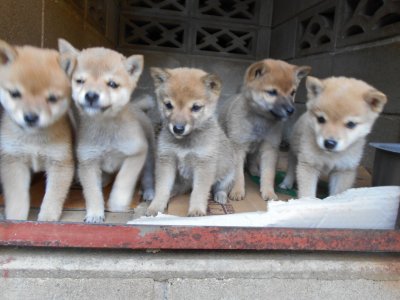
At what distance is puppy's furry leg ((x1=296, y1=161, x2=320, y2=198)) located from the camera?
10.3 ft

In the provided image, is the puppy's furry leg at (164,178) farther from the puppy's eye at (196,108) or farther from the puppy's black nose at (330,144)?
the puppy's black nose at (330,144)

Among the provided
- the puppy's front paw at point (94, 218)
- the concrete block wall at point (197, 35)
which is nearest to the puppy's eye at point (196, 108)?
the puppy's front paw at point (94, 218)

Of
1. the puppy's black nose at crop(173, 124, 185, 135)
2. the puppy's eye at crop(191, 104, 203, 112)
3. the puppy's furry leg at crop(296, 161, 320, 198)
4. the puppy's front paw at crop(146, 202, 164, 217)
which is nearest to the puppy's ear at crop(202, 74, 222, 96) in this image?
the puppy's eye at crop(191, 104, 203, 112)

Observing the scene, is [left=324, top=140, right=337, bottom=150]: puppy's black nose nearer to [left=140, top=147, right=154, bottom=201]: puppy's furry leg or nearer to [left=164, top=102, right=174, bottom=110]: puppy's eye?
[left=164, top=102, right=174, bottom=110]: puppy's eye

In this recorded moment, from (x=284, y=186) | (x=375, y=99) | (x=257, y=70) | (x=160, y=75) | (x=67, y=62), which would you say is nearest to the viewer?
(x=67, y=62)

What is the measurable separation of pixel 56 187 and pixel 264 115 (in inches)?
81.7

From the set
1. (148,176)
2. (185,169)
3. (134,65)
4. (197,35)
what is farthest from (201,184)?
(197,35)

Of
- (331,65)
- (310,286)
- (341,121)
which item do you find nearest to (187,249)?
(310,286)

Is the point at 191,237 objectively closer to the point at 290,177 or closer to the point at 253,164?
the point at 290,177

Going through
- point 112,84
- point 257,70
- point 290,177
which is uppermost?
point 257,70

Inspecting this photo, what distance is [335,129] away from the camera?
9.47ft

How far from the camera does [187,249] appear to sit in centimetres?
234

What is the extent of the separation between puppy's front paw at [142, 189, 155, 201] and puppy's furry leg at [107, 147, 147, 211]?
378 mm

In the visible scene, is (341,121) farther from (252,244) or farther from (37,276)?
(37,276)
